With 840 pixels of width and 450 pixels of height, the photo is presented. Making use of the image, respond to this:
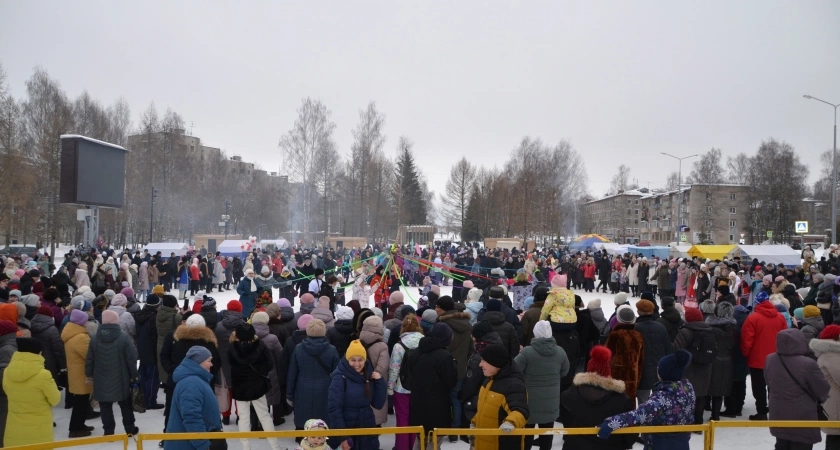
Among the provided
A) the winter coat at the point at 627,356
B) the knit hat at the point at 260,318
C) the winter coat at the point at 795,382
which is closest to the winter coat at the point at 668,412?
the winter coat at the point at 795,382

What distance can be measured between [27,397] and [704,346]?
282 inches

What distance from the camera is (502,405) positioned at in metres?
4.57

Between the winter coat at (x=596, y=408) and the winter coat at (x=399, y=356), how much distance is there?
2.21 m

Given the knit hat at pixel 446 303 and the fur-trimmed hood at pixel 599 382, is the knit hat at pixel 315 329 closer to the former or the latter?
the knit hat at pixel 446 303

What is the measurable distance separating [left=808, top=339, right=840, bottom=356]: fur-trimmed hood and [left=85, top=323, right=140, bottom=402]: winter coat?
7159mm

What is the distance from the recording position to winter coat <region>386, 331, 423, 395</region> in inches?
247

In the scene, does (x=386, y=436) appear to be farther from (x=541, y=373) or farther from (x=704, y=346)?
(x=704, y=346)

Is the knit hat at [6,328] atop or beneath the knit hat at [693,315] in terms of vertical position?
beneath

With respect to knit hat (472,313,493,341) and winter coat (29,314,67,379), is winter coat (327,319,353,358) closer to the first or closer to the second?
knit hat (472,313,493,341)

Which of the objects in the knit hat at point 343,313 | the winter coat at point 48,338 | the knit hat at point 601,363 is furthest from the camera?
the winter coat at point 48,338

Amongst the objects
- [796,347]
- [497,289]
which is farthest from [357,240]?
[796,347]

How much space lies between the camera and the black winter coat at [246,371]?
6.13m

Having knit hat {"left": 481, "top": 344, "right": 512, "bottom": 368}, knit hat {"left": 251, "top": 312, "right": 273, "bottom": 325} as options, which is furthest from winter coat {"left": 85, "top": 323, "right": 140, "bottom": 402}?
knit hat {"left": 481, "top": 344, "right": 512, "bottom": 368}

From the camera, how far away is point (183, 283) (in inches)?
809
